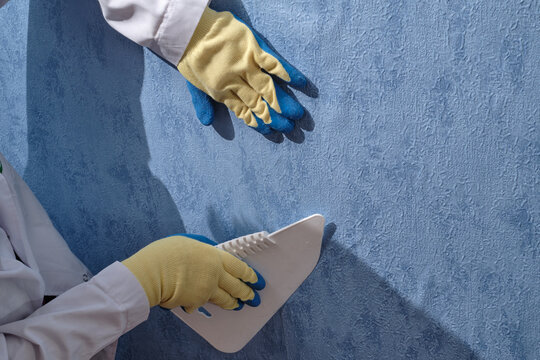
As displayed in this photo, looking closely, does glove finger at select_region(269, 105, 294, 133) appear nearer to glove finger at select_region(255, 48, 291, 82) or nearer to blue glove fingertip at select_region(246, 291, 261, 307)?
glove finger at select_region(255, 48, 291, 82)

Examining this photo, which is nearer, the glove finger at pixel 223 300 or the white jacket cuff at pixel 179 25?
the white jacket cuff at pixel 179 25

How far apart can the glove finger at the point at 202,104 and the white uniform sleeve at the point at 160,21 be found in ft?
0.24

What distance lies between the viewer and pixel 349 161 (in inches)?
40.3

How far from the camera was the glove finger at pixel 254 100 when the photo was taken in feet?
3.43

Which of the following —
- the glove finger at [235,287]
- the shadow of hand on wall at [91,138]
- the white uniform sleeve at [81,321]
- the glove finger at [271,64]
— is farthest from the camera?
the shadow of hand on wall at [91,138]

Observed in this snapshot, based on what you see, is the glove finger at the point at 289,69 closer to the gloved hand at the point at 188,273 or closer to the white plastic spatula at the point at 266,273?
the white plastic spatula at the point at 266,273

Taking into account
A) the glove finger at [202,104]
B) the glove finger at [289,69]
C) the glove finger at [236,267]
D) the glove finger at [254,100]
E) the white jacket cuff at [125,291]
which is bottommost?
the glove finger at [236,267]

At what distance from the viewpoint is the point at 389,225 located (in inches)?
40.3

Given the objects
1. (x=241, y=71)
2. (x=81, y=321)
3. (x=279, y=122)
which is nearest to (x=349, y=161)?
(x=279, y=122)

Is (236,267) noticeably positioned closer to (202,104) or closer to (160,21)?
(202,104)

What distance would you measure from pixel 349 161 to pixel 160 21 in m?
0.44

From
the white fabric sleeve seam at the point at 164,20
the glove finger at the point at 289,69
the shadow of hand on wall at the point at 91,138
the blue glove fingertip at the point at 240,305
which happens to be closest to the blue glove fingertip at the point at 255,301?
the blue glove fingertip at the point at 240,305

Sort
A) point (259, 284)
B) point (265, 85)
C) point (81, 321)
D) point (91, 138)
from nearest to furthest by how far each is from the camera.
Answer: point (81, 321) < point (265, 85) < point (259, 284) < point (91, 138)

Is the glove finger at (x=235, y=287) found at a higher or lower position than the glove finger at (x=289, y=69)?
lower
